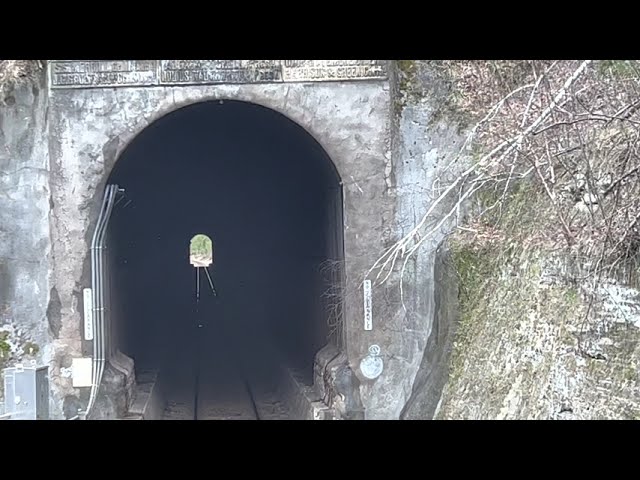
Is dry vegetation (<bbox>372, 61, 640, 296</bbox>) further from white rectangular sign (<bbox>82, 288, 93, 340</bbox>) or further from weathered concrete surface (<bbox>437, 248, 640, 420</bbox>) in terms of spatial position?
white rectangular sign (<bbox>82, 288, 93, 340</bbox>)

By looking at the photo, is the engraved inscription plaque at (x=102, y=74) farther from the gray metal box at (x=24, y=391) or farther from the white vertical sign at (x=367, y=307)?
the white vertical sign at (x=367, y=307)

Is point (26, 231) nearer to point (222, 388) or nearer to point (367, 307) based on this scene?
point (367, 307)

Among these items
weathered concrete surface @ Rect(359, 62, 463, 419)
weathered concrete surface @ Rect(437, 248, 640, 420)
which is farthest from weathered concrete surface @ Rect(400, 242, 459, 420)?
weathered concrete surface @ Rect(437, 248, 640, 420)

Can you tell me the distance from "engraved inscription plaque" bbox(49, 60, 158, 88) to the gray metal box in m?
3.21

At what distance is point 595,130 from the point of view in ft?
30.2

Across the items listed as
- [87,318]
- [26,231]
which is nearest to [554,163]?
[87,318]

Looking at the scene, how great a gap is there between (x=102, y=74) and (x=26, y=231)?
1.97 meters

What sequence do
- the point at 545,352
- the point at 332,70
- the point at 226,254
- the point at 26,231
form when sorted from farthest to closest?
the point at 226,254 → the point at 332,70 → the point at 26,231 → the point at 545,352

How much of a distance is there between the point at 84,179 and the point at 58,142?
0.50m

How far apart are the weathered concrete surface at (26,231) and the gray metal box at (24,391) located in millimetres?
222

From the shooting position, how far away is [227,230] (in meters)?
23.8

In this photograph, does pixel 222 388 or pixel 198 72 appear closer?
pixel 198 72
